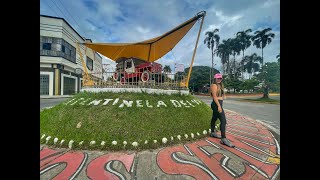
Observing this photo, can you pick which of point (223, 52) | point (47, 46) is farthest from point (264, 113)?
point (47, 46)

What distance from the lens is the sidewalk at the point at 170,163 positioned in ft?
9.41

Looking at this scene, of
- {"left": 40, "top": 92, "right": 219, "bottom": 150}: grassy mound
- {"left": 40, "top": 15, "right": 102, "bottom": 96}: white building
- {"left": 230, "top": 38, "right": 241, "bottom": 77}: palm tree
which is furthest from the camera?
{"left": 230, "top": 38, "right": 241, "bottom": 77}: palm tree

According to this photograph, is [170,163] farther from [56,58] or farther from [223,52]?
[223,52]

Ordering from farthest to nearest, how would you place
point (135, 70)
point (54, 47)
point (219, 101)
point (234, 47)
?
1. point (234, 47)
2. point (54, 47)
3. point (135, 70)
4. point (219, 101)

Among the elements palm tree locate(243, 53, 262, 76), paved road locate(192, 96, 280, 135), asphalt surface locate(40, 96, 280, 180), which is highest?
palm tree locate(243, 53, 262, 76)

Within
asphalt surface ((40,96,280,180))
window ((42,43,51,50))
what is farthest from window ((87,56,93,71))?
window ((42,43,51,50))

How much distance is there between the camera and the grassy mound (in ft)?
13.7

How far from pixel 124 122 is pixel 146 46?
6124mm

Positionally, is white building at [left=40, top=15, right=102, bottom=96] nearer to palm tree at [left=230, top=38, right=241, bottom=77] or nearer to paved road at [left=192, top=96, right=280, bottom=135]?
paved road at [left=192, top=96, right=280, bottom=135]

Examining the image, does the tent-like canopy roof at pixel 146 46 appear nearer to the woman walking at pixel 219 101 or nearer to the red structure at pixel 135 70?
the red structure at pixel 135 70

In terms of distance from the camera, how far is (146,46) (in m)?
9.60

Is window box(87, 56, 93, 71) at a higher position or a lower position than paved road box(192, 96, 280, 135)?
higher

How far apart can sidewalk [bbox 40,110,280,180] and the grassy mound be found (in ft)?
1.09

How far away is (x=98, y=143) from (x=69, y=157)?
69 cm
